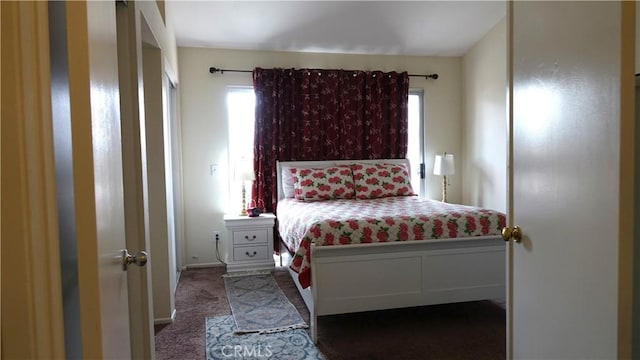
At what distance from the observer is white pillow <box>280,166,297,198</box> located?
4.15 m

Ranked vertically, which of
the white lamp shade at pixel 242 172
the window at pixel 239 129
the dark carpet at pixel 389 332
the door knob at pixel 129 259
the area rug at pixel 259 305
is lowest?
the dark carpet at pixel 389 332

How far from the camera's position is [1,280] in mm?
688

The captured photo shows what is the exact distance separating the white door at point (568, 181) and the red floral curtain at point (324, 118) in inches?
123

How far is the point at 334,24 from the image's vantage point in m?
4.07

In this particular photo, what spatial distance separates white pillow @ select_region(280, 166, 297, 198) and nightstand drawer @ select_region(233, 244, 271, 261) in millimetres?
572

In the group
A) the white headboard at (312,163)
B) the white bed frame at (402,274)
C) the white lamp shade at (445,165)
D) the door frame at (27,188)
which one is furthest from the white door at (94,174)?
the white lamp shade at (445,165)

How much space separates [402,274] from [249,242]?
189 cm

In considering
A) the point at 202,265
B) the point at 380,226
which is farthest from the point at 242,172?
the point at 380,226

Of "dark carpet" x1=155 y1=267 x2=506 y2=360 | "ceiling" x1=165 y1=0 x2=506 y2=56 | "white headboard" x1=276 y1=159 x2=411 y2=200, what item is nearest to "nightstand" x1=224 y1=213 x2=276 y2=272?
"white headboard" x1=276 y1=159 x2=411 y2=200

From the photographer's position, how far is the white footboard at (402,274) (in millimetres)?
2473

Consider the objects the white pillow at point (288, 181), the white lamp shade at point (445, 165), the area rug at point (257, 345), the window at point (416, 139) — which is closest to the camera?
the area rug at point (257, 345)

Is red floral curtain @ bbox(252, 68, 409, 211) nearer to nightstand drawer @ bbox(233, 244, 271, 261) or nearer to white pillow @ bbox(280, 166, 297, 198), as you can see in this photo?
white pillow @ bbox(280, 166, 297, 198)

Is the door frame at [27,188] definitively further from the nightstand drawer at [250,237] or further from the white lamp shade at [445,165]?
the white lamp shade at [445,165]

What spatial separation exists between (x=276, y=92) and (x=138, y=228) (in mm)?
A: 2770
